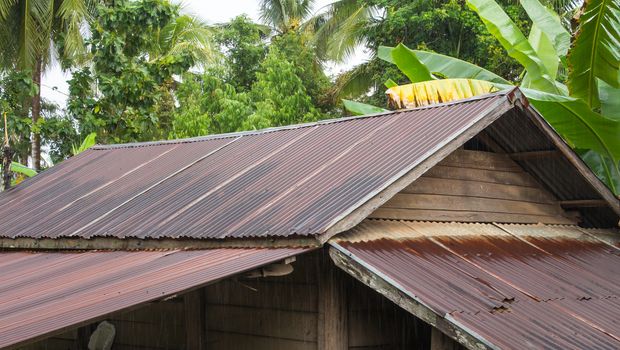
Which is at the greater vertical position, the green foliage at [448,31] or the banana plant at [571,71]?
the green foliage at [448,31]

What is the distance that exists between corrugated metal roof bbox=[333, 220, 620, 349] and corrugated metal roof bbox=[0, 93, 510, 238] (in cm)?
58

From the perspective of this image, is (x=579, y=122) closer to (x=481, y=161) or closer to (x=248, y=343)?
(x=481, y=161)

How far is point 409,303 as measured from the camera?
6098 millimetres

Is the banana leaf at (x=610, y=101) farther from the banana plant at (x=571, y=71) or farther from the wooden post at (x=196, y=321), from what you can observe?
the wooden post at (x=196, y=321)

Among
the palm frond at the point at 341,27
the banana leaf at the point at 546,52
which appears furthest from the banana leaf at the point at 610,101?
the palm frond at the point at 341,27

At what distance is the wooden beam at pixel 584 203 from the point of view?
9.39m

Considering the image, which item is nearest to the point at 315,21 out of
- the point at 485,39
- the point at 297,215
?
the point at 485,39

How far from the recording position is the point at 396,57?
40.3 ft

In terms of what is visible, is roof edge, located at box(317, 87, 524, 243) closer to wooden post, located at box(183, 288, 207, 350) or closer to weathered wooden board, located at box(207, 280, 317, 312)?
weathered wooden board, located at box(207, 280, 317, 312)

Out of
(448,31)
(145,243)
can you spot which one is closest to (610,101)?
(145,243)

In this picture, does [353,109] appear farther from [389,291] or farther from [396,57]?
[389,291]

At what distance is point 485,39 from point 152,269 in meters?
15.8

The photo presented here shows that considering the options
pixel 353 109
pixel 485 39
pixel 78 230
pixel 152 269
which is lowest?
pixel 152 269

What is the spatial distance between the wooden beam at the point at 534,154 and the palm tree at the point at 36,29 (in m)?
17.3
